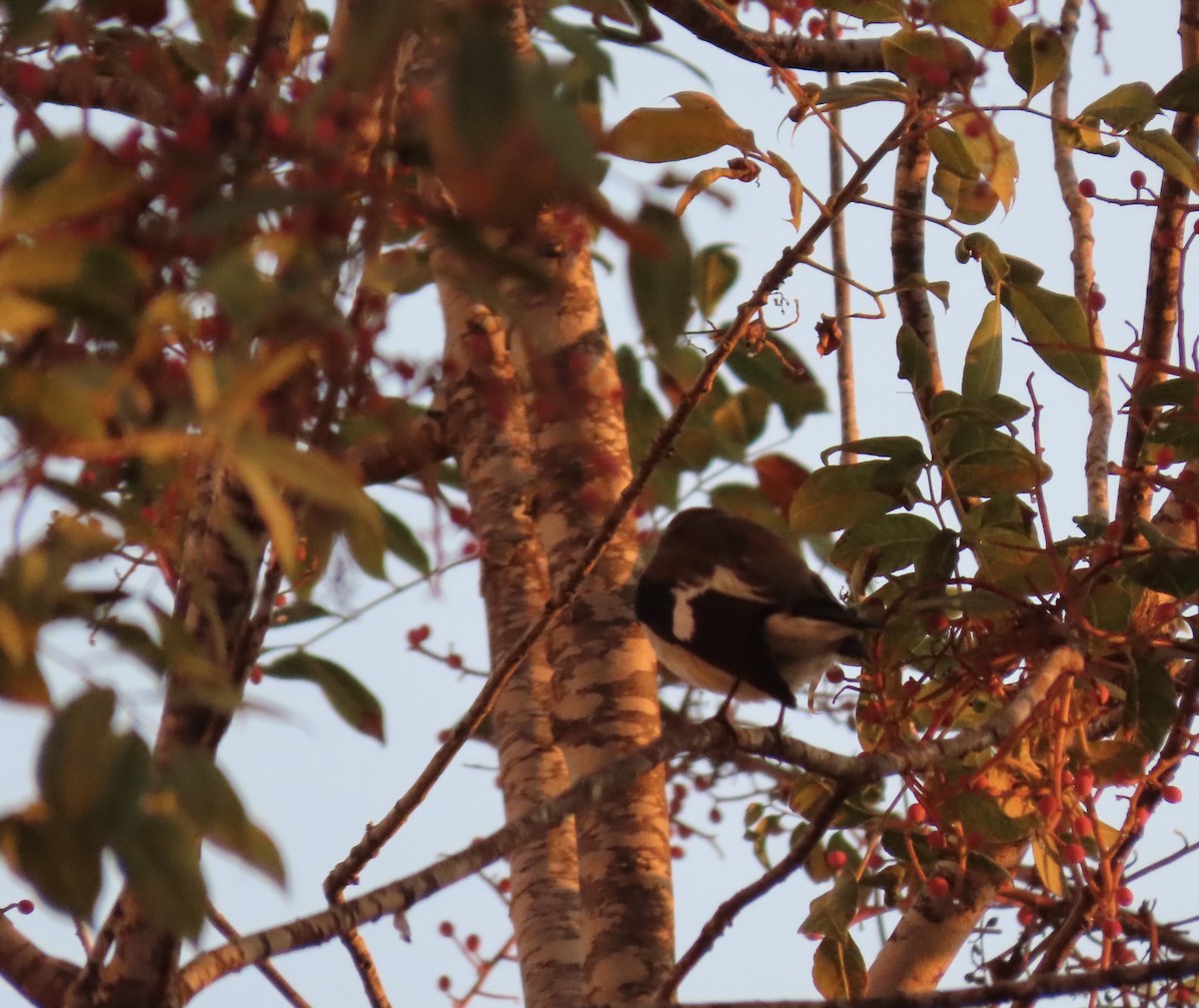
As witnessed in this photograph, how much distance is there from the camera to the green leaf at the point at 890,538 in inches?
101

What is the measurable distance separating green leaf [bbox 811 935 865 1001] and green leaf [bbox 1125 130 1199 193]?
1.45m

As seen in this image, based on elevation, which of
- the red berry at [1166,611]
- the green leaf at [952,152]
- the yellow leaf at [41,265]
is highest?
the green leaf at [952,152]

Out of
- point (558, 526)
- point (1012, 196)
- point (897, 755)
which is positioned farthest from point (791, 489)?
point (897, 755)

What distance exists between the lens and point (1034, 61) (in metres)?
2.43

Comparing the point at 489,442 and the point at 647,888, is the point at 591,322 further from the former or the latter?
the point at 647,888

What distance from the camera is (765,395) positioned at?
4.09m

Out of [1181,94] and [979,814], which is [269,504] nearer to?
[979,814]

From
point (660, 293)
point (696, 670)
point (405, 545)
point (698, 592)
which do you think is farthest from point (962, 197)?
point (660, 293)

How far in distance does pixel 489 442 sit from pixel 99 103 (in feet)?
3.63

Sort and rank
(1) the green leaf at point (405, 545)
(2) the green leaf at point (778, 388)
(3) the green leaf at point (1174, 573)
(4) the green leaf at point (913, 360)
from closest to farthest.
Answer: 1. (3) the green leaf at point (1174, 573)
2. (4) the green leaf at point (913, 360)
3. (1) the green leaf at point (405, 545)
4. (2) the green leaf at point (778, 388)

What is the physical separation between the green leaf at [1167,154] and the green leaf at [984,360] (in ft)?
1.27

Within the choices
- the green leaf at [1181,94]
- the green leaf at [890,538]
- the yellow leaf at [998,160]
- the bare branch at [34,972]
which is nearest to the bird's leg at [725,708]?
the green leaf at [890,538]

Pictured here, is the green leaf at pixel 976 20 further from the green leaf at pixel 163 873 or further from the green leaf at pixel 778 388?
the green leaf at pixel 163 873

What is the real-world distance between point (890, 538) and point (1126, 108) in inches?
34.0
